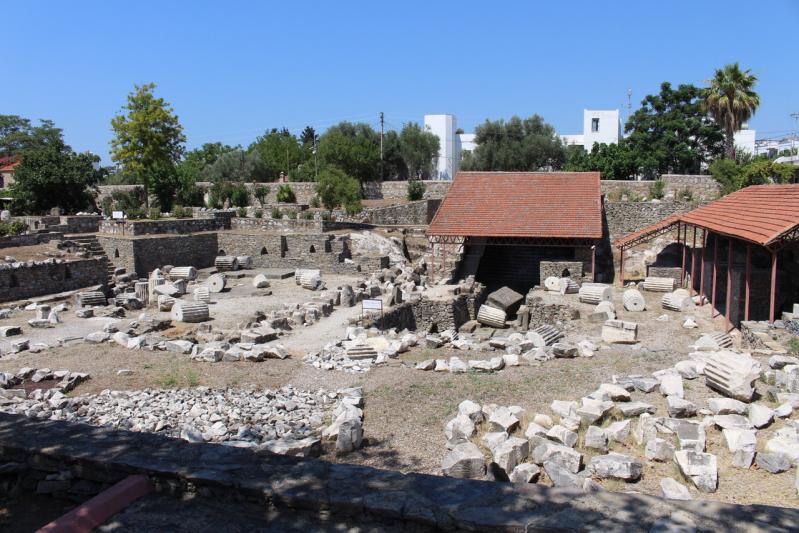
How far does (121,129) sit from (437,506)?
35.0m

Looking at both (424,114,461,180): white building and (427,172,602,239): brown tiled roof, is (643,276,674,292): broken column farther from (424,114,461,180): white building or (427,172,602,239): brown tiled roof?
(424,114,461,180): white building

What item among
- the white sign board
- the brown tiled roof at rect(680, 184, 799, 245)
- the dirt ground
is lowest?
the dirt ground

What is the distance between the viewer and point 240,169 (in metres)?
53.5

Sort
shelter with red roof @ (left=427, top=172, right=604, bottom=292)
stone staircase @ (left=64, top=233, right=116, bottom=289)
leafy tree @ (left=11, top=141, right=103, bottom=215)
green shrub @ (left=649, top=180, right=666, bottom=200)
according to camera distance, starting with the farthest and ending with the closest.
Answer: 1. green shrub @ (left=649, top=180, right=666, bottom=200)
2. leafy tree @ (left=11, top=141, right=103, bottom=215)
3. stone staircase @ (left=64, top=233, right=116, bottom=289)
4. shelter with red roof @ (left=427, top=172, right=604, bottom=292)

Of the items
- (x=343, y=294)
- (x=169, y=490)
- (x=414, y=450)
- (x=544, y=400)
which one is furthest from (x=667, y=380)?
(x=343, y=294)

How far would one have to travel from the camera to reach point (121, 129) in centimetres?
3469

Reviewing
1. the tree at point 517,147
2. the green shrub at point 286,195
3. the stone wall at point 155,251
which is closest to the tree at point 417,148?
the tree at point 517,147

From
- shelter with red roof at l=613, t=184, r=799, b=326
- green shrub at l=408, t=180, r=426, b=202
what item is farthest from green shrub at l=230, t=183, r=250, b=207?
shelter with red roof at l=613, t=184, r=799, b=326

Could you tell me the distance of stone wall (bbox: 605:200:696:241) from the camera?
105ft

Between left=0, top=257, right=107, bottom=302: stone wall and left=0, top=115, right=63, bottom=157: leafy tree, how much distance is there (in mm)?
55686

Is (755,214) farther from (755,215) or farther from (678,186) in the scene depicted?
(678,186)

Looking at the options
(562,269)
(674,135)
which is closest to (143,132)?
(562,269)

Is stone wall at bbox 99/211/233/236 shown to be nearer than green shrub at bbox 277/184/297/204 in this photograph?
Yes

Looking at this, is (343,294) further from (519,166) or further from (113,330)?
(519,166)
